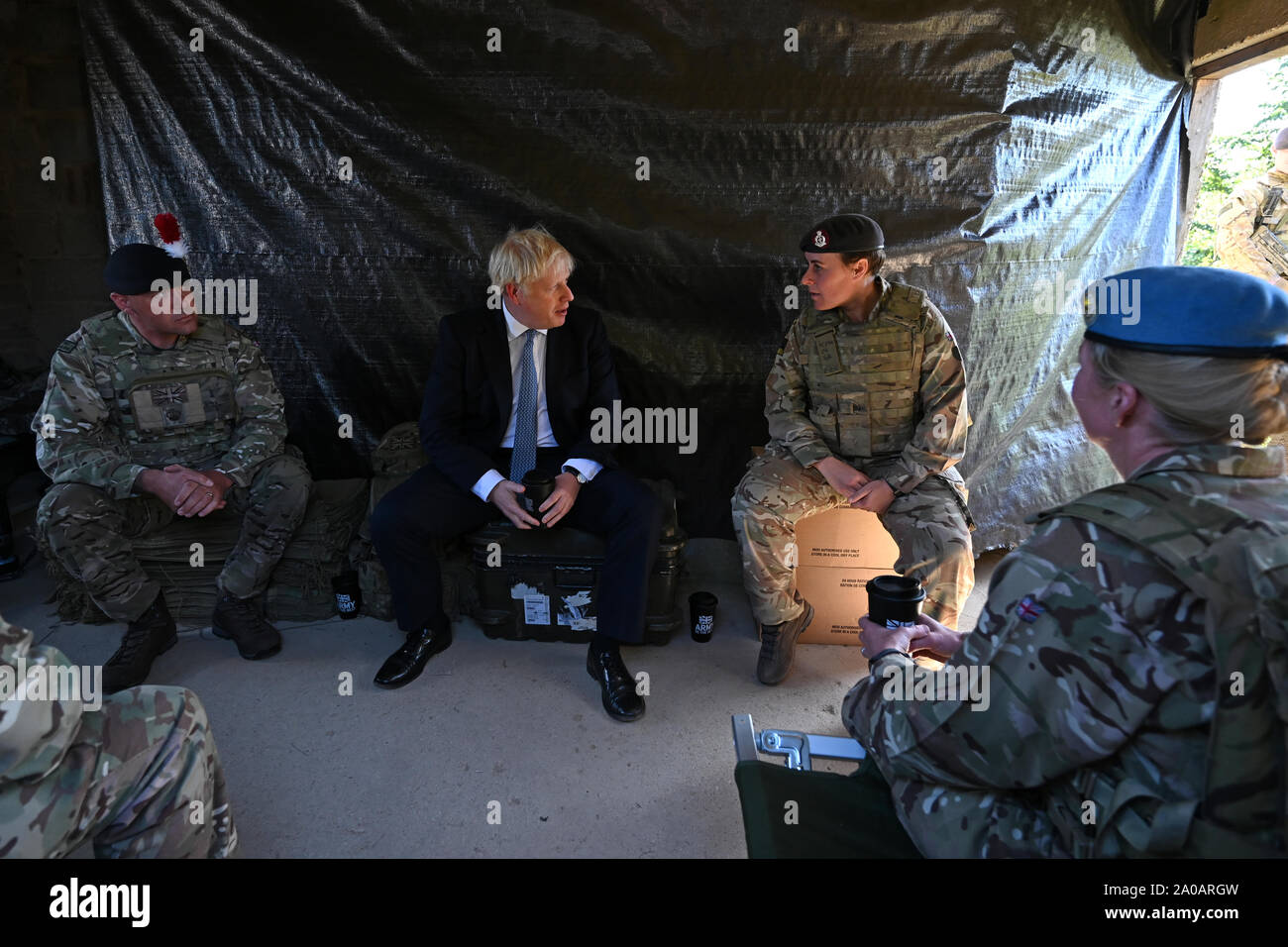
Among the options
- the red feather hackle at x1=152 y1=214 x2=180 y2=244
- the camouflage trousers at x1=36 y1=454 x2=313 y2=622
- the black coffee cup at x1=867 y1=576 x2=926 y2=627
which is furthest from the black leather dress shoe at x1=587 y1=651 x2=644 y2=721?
the red feather hackle at x1=152 y1=214 x2=180 y2=244

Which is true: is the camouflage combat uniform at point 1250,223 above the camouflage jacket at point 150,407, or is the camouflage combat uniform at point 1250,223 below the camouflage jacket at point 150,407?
above

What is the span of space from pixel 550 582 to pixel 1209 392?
2.09 m

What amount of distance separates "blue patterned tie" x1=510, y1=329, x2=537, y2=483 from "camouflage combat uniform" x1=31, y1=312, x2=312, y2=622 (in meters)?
0.79

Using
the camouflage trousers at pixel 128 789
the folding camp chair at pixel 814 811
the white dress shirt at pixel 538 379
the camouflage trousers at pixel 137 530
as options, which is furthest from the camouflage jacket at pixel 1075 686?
the camouflage trousers at pixel 137 530

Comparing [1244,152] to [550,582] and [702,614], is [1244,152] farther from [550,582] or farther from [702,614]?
[550,582]

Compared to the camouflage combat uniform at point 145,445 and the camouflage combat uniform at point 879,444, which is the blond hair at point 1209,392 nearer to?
the camouflage combat uniform at point 879,444

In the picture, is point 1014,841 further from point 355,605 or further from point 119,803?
point 355,605

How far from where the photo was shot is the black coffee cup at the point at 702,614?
2797mm

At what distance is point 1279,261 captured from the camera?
12.8 ft

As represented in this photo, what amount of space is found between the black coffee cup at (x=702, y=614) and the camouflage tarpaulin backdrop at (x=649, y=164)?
0.67 m

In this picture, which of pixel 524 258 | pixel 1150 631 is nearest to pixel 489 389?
pixel 524 258

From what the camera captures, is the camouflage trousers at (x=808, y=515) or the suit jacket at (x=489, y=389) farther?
the suit jacket at (x=489, y=389)

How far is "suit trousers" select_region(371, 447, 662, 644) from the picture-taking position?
2516 mm

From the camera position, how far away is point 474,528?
9.04 ft
